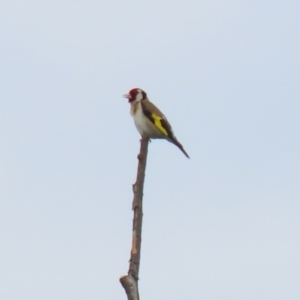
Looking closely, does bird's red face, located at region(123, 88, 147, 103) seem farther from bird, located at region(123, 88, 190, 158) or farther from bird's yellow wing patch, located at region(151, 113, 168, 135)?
bird's yellow wing patch, located at region(151, 113, 168, 135)

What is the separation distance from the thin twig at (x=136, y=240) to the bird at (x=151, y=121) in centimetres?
543

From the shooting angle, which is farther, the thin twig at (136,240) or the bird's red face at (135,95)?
the bird's red face at (135,95)

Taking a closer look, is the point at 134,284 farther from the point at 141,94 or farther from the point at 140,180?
the point at 141,94

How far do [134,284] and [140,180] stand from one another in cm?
165

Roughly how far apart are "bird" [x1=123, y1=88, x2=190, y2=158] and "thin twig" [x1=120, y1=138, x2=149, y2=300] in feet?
17.8

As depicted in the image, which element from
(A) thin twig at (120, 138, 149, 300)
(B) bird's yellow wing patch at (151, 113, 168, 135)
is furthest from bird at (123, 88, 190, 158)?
(A) thin twig at (120, 138, 149, 300)

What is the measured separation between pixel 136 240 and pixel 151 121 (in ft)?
23.6

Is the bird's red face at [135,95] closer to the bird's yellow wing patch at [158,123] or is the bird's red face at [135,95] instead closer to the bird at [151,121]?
the bird at [151,121]

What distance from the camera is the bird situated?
16.2 metres

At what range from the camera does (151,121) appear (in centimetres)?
1630

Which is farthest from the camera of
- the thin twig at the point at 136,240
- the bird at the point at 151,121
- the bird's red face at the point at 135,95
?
the bird's red face at the point at 135,95

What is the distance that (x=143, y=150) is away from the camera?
11406 millimetres

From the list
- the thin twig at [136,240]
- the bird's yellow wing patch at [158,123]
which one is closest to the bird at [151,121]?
the bird's yellow wing patch at [158,123]

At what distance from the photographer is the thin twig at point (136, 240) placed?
28.1ft
